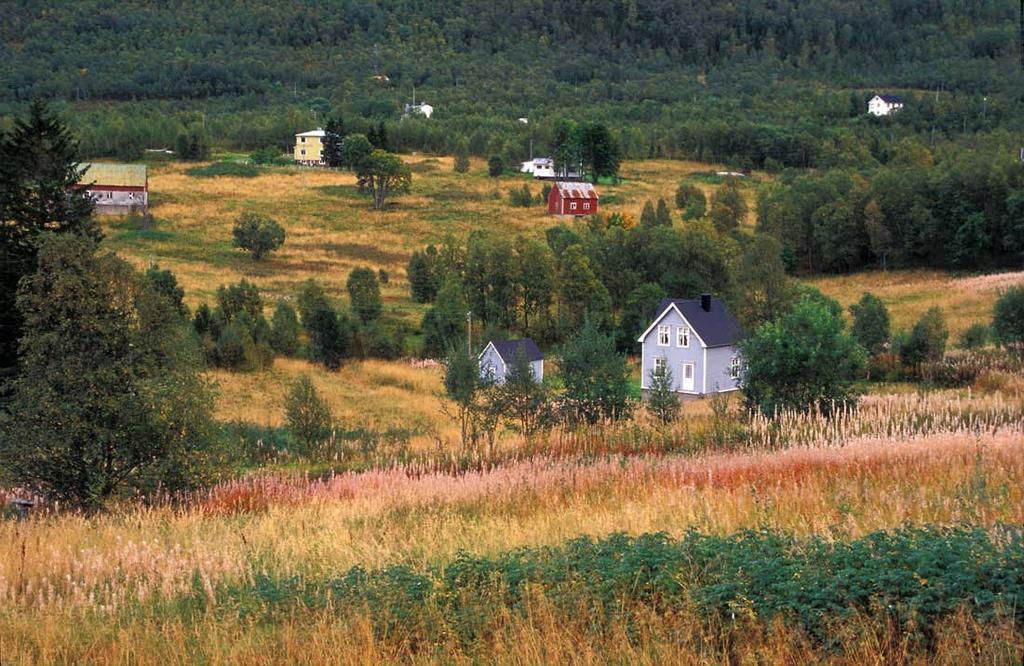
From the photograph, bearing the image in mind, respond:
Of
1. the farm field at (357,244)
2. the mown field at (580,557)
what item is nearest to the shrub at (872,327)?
the farm field at (357,244)

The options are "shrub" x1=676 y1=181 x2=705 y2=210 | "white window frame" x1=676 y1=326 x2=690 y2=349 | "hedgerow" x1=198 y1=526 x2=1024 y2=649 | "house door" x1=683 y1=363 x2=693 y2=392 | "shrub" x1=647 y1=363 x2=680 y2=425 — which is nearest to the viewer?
"hedgerow" x1=198 y1=526 x2=1024 y2=649

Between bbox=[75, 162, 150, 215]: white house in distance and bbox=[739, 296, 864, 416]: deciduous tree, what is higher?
bbox=[75, 162, 150, 215]: white house in distance

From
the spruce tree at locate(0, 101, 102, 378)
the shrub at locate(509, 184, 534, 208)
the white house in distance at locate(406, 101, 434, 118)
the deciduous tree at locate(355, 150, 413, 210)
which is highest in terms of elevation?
the white house in distance at locate(406, 101, 434, 118)

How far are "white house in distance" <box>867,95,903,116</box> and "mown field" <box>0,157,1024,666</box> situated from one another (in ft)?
476

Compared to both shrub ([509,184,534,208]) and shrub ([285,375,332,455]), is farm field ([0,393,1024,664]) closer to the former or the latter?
shrub ([285,375,332,455])

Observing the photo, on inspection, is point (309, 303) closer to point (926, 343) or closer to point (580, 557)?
point (926, 343)

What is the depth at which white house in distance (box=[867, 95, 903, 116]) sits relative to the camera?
152500 mm

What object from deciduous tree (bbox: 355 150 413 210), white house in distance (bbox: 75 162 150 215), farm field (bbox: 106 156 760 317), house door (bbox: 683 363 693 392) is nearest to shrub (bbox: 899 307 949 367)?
house door (bbox: 683 363 693 392)

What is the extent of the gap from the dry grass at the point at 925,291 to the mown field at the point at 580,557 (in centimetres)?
3903

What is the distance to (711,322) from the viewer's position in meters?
45.4

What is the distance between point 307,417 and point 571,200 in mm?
59980

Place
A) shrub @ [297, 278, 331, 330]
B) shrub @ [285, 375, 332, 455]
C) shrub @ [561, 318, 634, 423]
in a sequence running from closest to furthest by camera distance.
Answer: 1. shrub @ [561, 318, 634, 423]
2. shrub @ [285, 375, 332, 455]
3. shrub @ [297, 278, 331, 330]

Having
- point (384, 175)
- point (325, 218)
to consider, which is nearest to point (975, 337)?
point (325, 218)

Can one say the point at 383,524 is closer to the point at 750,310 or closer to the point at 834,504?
the point at 834,504
